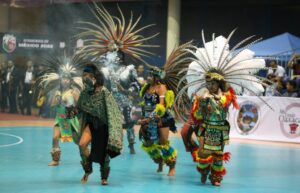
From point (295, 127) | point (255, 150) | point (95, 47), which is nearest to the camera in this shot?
point (95, 47)

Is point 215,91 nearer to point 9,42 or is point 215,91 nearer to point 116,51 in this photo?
point 116,51

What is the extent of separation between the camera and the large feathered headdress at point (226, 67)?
11.6 metres

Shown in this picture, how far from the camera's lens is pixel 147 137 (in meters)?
12.1

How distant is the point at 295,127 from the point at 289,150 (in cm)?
169

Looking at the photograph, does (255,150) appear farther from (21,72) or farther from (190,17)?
(190,17)

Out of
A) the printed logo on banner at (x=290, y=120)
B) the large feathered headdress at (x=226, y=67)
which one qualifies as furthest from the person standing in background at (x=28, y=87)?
the large feathered headdress at (x=226, y=67)

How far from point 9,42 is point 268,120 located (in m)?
10.1

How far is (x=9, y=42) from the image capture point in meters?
24.9

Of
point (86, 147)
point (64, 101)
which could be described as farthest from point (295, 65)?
point (86, 147)

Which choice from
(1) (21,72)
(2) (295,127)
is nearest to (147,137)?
(2) (295,127)

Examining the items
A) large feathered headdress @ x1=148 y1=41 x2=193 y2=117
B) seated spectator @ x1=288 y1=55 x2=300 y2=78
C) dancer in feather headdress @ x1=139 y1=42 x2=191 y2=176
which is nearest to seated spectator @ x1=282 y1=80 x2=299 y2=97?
seated spectator @ x1=288 y1=55 x2=300 y2=78

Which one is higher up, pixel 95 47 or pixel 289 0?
pixel 289 0

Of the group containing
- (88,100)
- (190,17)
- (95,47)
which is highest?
(190,17)

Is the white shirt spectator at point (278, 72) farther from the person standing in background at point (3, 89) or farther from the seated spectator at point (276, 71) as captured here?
the person standing in background at point (3, 89)
